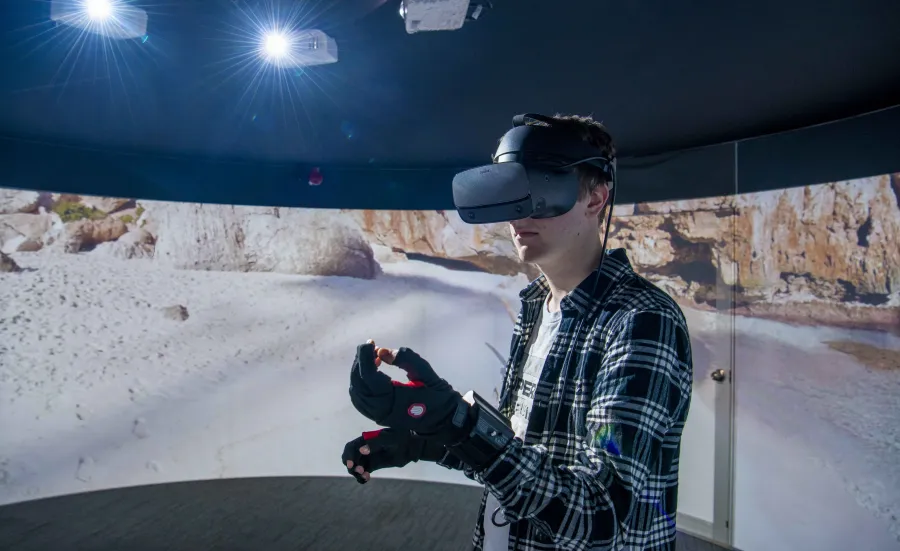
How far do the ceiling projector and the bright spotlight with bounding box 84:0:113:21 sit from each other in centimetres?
120

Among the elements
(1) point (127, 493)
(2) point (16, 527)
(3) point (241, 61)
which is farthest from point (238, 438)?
(3) point (241, 61)

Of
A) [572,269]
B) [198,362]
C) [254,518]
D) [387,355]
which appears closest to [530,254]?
[572,269]

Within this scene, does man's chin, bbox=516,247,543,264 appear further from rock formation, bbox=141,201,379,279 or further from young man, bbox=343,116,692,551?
rock formation, bbox=141,201,379,279

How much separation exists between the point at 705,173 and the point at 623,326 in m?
2.96

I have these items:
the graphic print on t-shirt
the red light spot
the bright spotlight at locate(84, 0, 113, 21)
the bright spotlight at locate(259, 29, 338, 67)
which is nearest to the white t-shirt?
the graphic print on t-shirt

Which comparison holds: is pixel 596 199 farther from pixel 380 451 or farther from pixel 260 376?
pixel 260 376

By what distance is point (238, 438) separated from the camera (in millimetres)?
4293

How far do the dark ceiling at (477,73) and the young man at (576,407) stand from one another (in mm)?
1085

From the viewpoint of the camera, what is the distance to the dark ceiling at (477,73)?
180cm

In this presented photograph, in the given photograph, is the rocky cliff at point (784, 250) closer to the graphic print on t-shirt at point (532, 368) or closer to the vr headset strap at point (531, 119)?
the graphic print on t-shirt at point (532, 368)

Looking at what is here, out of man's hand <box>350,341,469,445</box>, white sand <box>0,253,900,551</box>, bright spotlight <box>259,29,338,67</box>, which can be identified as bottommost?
white sand <box>0,253,900,551</box>

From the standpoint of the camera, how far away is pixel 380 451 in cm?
122

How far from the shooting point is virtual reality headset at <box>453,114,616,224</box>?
0.97 meters

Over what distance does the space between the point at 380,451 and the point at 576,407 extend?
555mm
